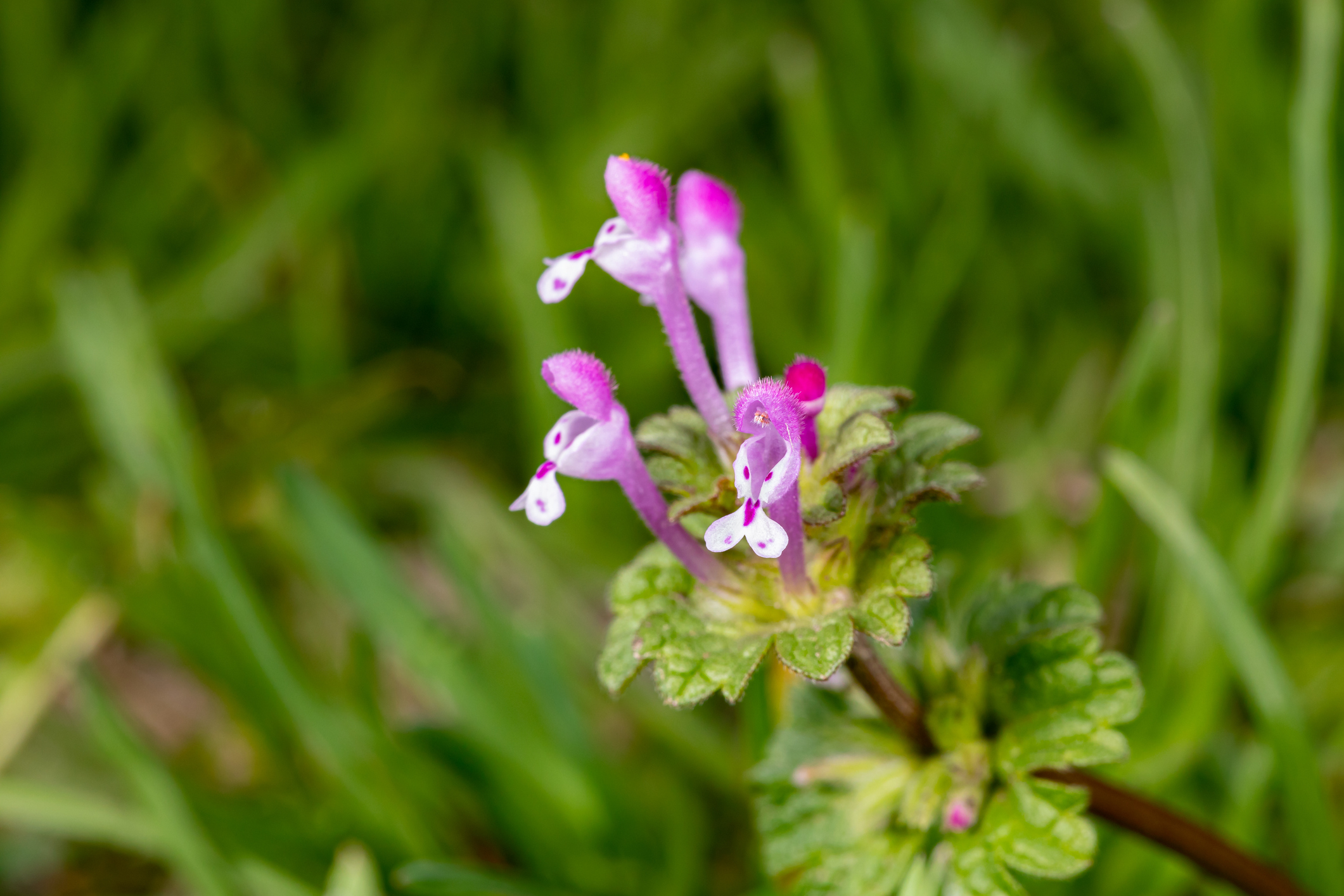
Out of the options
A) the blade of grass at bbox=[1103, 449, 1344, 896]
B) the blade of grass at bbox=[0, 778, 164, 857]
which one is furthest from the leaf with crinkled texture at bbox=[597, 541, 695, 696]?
the blade of grass at bbox=[0, 778, 164, 857]

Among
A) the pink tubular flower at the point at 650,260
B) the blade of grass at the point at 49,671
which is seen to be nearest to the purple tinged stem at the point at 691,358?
the pink tubular flower at the point at 650,260

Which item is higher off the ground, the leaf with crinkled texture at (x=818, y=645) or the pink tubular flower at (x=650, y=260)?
the pink tubular flower at (x=650, y=260)

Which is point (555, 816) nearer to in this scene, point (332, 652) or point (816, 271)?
point (332, 652)

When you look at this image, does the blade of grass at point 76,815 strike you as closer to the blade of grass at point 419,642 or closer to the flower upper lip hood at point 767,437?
the blade of grass at point 419,642

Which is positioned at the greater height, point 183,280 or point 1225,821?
point 183,280

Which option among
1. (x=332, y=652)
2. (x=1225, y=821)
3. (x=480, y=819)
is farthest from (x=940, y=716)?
(x=332, y=652)

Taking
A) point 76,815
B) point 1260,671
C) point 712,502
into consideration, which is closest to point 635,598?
point 712,502

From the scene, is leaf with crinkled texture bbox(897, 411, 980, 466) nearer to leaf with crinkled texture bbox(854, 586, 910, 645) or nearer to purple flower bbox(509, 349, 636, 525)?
leaf with crinkled texture bbox(854, 586, 910, 645)
